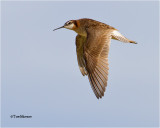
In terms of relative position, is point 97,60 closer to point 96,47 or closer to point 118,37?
point 96,47

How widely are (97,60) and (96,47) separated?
1.33 feet

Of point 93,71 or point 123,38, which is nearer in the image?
point 93,71

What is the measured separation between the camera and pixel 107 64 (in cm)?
1017

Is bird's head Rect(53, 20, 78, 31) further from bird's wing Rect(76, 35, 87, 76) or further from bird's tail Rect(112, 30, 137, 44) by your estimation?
bird's tail Rect(112, 30, 137, 44)

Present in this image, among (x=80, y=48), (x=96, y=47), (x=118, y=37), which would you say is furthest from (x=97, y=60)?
(x=80, y=48)

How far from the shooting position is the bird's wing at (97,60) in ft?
32.9

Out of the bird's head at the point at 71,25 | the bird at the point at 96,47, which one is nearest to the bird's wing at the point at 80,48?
the bird at the point at 96,47

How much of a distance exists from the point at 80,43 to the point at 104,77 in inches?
111

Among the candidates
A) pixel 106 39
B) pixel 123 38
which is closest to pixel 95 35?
pixel 106 39

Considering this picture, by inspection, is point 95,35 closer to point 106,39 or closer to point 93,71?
point 106,39

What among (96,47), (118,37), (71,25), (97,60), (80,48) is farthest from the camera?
(80,48)

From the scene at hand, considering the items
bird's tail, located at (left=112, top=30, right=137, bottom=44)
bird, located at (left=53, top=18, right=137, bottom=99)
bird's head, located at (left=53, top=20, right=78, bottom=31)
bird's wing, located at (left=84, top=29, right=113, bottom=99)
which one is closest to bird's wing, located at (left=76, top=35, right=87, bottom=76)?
bird, located at (left=53, top=18, right=137, bottom=99)

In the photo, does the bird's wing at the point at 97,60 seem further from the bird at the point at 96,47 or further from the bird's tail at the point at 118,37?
the bird's tail at the point at 118,37

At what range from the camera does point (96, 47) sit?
1058cm
